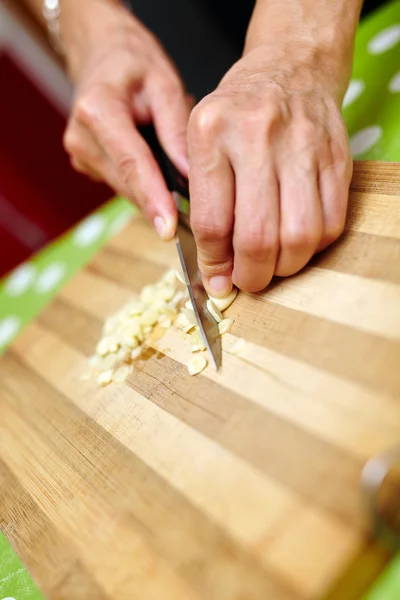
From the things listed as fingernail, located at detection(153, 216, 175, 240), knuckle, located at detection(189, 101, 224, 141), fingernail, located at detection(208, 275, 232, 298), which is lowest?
fingernail, located at detection(208, 275, 232, 298)

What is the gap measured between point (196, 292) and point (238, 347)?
0.37 feet

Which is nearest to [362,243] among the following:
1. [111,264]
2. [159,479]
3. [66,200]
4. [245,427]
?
[245,427]

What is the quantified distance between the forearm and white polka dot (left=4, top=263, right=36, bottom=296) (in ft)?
2.76

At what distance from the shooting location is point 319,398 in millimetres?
521

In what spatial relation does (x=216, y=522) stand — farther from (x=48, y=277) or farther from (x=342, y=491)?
(x=48, y=277)

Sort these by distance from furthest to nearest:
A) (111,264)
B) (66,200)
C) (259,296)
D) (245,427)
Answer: (66,200)
(111,264)
(259,296)
(245,427)

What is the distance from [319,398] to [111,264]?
0.66m

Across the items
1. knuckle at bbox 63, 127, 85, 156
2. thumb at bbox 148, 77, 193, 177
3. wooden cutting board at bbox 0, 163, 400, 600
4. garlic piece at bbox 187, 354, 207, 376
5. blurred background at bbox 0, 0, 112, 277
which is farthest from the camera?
blurred background at bbox 0, 0, 112, 277

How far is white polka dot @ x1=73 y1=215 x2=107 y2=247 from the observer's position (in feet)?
4.32

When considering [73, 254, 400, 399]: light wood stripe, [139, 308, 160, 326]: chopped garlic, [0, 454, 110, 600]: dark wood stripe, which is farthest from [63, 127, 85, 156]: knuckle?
[0, 454, 110, 600]: dark wood stripe

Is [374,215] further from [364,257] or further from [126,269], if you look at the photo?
[126,269]

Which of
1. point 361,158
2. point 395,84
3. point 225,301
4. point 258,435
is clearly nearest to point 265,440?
point 258,435

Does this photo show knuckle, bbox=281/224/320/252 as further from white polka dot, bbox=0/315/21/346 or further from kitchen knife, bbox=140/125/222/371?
white polka dot, bbox=0/315/21/346


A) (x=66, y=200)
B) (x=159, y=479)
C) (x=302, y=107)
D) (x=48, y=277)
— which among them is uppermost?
(x=302, y=107)
